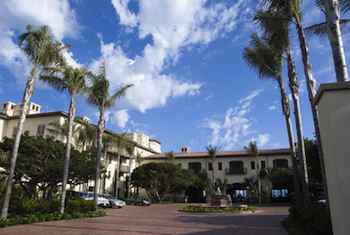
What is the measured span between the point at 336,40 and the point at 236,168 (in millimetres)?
45677

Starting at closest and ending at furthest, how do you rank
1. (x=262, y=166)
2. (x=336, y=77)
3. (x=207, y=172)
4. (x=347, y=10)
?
(x=336, y=77) < (x=347, y=10) < (x=262, y=166) < (x=207, y=172)

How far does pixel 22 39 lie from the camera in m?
16.6

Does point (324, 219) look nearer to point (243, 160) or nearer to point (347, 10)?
point (347, 10)

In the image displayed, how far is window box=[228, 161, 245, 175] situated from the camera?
167 feet

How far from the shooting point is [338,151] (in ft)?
12.6

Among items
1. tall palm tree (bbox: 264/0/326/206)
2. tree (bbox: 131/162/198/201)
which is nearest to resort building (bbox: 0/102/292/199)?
tree (bbox: 131/162/198/201)

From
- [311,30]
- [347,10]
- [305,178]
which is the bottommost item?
[305,178]

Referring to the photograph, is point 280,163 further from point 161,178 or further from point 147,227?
point 147,227

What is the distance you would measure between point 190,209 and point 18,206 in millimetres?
16020

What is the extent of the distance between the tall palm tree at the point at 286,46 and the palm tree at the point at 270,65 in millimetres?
1228

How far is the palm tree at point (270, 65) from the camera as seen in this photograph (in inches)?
654

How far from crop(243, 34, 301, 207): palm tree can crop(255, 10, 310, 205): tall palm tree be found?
48.3 inches

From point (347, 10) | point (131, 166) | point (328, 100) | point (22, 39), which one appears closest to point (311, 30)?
point (347, 10)

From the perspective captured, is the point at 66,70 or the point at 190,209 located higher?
the point at 66,70
